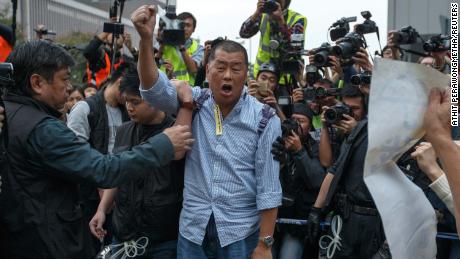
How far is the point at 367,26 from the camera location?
18.4ft

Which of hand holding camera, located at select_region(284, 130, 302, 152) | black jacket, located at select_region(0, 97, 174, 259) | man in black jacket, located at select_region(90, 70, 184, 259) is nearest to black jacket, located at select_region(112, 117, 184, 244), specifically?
man in black jacket, located at select_region(90, 70, 184, 259)

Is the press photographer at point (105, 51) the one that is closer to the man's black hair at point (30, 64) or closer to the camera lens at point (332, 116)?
the camera lens at point (332, 116)

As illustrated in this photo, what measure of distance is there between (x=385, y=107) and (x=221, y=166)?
1.66 m

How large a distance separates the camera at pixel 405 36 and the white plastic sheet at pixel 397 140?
3295mm

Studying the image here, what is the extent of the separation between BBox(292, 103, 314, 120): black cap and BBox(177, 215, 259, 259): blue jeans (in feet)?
6.65

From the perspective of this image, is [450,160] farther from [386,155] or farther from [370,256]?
[370,256]

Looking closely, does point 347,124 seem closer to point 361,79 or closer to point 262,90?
point 361,79

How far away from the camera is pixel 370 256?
4.40 meters

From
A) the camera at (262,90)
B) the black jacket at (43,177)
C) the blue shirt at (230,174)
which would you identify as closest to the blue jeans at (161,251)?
the blue shirt at (230,174)

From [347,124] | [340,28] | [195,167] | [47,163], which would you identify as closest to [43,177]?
[47,163]

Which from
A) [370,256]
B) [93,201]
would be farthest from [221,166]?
[93,201]

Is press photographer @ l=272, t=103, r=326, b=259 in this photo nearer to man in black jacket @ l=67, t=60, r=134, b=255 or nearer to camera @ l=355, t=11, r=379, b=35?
camera @ l=355, t=11, r=379, b=35

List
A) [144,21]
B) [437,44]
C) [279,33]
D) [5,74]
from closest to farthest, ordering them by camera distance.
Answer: [5,74], [144,21], [437,44], [279,33]

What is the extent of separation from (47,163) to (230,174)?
1.00 m
